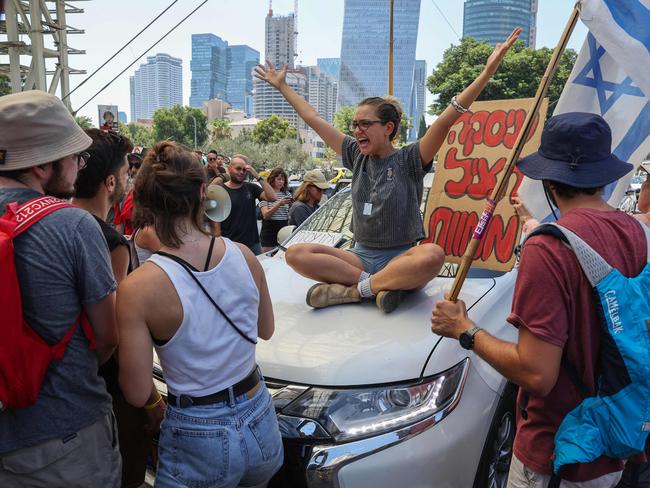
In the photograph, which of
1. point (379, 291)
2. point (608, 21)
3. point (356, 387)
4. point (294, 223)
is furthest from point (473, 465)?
point (294, 223)

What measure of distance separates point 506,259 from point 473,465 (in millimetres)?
1461

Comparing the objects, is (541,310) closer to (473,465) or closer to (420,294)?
(473,465)

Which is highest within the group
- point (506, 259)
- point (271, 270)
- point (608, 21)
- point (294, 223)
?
point (608, 21)

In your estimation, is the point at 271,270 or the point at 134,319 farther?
the point at 271,270

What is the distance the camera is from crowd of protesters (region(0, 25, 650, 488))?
5.40 ft

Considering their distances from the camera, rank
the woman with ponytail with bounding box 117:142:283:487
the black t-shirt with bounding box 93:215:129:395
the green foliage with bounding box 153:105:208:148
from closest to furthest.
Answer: the woman with ponytail with bounding box 117:142:283:487 < the black t-shirt with bounding box 93:215:129:395 < the green foliage with bounding box 153:105:208:148

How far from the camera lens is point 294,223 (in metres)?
6.96

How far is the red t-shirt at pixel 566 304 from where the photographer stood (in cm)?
163

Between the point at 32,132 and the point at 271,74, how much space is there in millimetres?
2363

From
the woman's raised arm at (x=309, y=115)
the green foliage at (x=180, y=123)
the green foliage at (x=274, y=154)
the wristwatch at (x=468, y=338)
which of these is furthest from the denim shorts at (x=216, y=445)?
the green foliage at (x=180, y=123)

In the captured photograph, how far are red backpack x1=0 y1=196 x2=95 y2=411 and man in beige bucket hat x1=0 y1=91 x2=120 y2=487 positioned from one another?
0.02m

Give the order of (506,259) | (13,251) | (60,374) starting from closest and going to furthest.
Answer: (13,251)
(60,374)
(506,259)

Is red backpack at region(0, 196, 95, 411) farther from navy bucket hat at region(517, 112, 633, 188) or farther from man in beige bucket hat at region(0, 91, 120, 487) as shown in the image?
navy bucket hat at region(517, 112, 633, 188)

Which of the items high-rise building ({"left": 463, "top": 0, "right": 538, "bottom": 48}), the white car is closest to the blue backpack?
the white car
